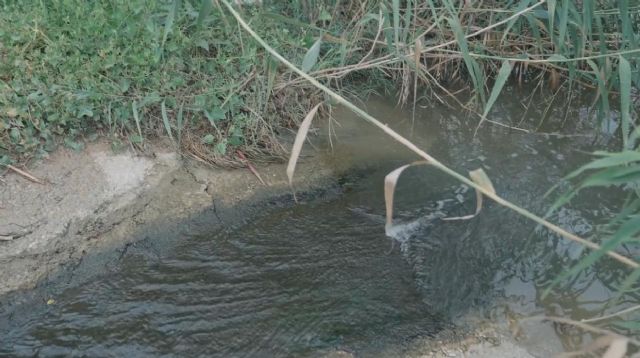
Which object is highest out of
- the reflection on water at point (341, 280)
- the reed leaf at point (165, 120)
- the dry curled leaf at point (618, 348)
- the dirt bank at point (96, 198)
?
the dry curled leaf at point (618, 348)

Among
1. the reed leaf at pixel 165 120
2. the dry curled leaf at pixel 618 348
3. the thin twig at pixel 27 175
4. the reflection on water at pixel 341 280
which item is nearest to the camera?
the dry curled leaf at pixel 618 348

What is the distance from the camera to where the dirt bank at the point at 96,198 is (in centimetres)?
282

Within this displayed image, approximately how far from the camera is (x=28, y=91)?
3.21 metres

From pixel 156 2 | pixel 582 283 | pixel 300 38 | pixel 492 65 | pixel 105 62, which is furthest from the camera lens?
pixel 492 65

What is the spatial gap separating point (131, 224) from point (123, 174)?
0.29 m

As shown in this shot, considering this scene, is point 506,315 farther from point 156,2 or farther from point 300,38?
point 156,2

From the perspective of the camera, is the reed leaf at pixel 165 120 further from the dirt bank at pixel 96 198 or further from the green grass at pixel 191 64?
the dirt bank at pixel 96 198

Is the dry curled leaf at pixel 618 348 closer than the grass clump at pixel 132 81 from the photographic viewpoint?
Yes

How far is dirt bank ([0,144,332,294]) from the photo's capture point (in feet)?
9.25

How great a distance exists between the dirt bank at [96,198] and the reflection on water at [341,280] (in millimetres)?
163

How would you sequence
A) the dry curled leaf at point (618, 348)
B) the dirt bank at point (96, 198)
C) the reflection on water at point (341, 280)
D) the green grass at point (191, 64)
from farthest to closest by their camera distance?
the green grass at point (191, 64), the dirt bank at point (96, 198), the reflection on water at point (341, 280), the dry curled leaf at point (618, 348)

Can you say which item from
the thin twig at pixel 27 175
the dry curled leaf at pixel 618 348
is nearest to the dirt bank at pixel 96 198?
the thin twig at pixel 27 175

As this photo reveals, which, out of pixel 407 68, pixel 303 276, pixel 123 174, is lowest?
pixel 303 276

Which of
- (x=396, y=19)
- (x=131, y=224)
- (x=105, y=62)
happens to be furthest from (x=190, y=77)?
(x=396, y=19)
